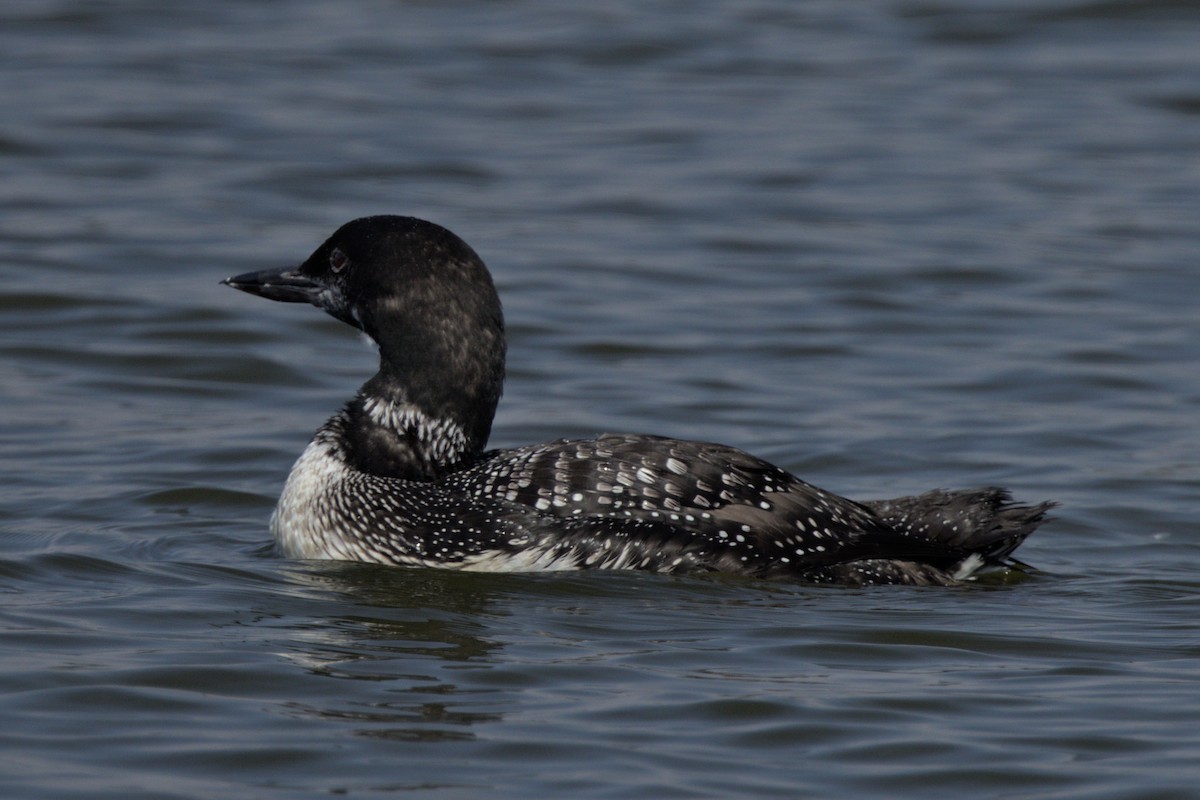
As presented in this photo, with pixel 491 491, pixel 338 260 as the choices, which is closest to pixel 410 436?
pixel 491 491

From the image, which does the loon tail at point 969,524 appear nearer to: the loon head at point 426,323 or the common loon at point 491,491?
the common loon at point 491,491

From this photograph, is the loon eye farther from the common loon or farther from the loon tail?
the loon tail

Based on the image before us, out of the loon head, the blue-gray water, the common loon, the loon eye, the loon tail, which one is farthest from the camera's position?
the loon eye

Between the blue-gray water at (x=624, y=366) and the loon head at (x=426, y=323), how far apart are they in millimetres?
610

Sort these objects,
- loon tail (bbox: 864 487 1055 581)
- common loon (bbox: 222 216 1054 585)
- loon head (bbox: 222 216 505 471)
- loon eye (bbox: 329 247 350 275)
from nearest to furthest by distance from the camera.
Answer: common loon (bbox: 222 216 1054 585)
loon tail (bbox: 864 487 1055 581)
loon head (bbox: 222 216 505 471)
loon eye (bbox: 329 247 350 275)

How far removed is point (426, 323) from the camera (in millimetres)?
6812

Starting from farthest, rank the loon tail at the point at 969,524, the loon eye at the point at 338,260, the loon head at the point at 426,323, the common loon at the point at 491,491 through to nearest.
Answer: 1. the loon eye at the point at 338,260
2. the loon head at the point at 426,323
3. the loon tail at the point at 969,524
4. the common loon at the point at 491,491

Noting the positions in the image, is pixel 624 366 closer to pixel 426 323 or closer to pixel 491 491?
pixel 426 323

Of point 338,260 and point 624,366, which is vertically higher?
point 338,260

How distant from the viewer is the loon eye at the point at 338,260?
22.9ft

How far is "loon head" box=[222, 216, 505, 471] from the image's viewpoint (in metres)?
6.80

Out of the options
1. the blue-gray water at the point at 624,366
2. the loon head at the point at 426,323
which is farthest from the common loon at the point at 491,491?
the blue-gray water at the point at 624,366

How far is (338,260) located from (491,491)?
104 cm

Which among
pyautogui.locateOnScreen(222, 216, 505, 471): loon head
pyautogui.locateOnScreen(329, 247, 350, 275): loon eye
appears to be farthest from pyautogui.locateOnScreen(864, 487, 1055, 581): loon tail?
pyautogui.locateOnScreen(329, 247, 350, 275): loon eye
